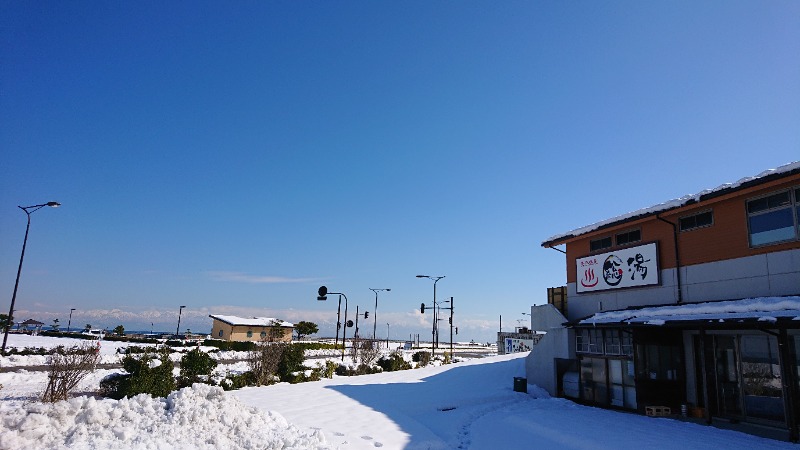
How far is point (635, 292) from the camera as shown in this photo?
20312 millimetres

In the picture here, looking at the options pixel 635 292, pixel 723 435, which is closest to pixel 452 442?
pixel 723 435

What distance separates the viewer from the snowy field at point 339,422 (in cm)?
948

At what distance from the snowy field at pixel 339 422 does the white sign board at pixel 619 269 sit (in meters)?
5.57

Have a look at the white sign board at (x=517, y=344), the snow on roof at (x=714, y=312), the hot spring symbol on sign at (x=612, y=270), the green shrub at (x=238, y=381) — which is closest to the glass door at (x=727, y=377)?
the snow on roof at (x=714, y=312)

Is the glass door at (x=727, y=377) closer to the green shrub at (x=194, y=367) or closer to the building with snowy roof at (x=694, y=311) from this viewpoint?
the building with snowy roof at (x=694, y=311)

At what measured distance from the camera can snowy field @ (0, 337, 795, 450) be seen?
31.1 ft

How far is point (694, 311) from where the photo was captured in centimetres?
1662

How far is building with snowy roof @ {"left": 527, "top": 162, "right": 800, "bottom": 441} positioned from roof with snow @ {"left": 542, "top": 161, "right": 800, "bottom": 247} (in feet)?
0.16

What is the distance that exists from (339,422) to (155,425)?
5.98 meters

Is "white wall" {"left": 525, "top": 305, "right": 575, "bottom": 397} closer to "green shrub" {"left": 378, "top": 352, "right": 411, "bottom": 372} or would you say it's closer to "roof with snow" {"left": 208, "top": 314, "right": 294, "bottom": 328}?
"green shrub" {"left": 378, "top": 352, "right": 411, "bottom": 372}

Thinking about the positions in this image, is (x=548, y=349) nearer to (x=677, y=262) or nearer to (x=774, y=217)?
(x=677, y=262)

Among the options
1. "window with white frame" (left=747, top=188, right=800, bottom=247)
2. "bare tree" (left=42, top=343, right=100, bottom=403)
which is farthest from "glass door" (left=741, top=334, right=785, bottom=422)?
"bare tree" (left=42, top=343, right=100, bottom=403)

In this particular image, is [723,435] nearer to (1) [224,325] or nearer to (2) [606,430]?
(2) [606,430]

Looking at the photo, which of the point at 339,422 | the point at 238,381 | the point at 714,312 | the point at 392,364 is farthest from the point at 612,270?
the point at 238,381
